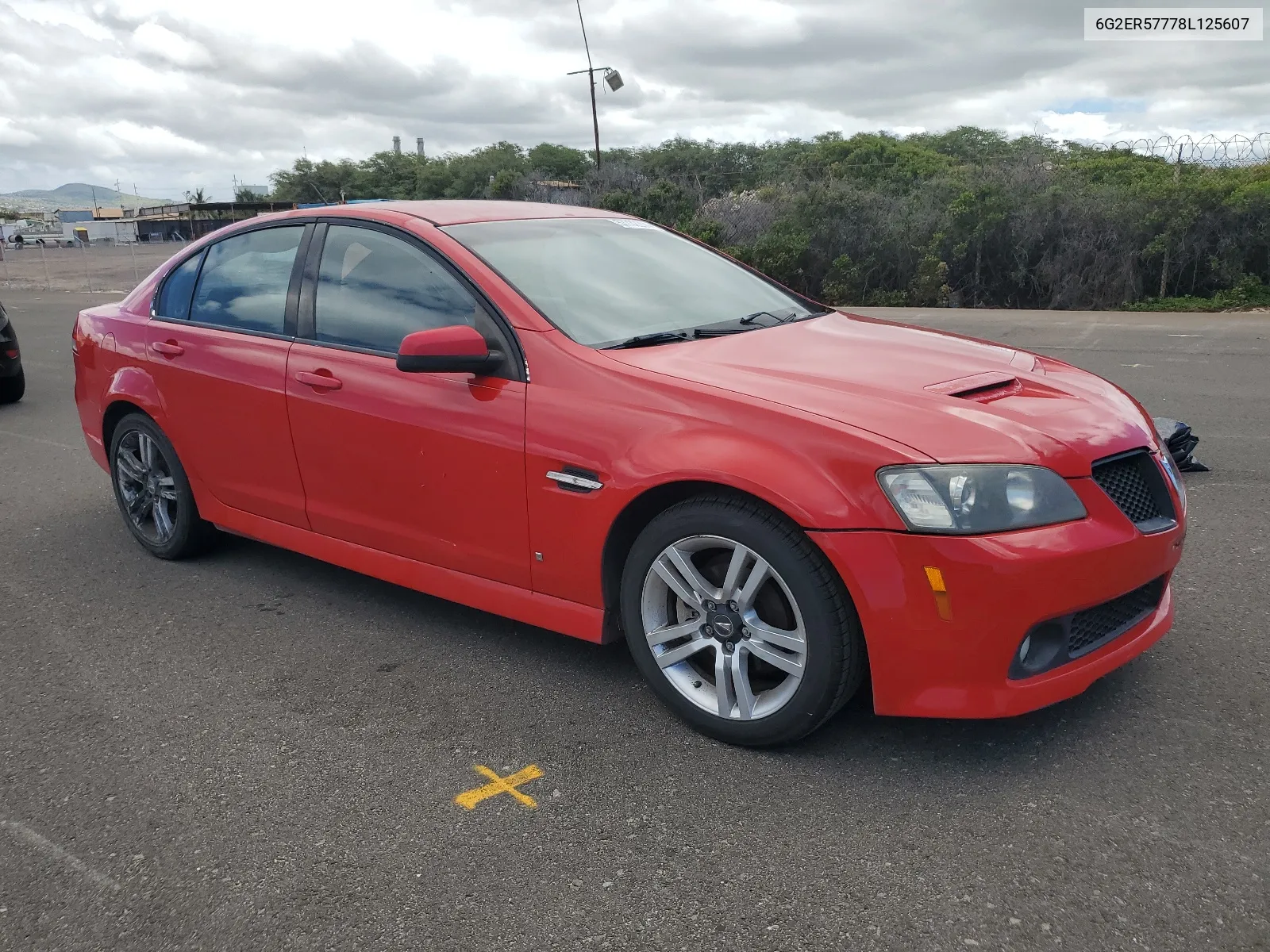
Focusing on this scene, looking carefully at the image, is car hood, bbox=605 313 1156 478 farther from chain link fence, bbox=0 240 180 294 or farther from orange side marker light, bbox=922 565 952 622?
chain link fence, bbox=0 240 180 294

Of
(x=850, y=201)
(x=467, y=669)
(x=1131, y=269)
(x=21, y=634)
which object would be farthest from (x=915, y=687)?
(x=850, y=201)

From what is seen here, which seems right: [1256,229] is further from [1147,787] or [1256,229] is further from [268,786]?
[268,786]

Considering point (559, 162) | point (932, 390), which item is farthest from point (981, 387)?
point (559, 162)

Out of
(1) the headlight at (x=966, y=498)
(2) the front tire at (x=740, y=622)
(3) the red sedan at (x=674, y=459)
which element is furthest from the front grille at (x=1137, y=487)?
(2) the front tire at (x=740, y=622)

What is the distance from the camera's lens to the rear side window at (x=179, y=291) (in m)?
4.94

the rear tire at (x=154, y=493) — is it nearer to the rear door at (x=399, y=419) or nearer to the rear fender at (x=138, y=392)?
the rear fender at (x=138, y=392)

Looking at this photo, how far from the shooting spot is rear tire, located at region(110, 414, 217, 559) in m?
4.99

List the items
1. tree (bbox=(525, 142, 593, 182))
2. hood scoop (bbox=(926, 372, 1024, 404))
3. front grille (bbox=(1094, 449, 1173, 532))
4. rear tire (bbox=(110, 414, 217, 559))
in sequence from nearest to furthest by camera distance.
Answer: front grille (bbox=(1094, 449, 1173, 532)) < hood scoop (bbox=(926, 372, 1024, 404)) < rear tire (bbox=(110, 414, 217, 559)) < tree (bbox=(525, 142, 593, 182))

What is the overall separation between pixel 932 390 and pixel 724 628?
36.4 inches

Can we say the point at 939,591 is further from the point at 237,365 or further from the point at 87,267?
the point at 87,267

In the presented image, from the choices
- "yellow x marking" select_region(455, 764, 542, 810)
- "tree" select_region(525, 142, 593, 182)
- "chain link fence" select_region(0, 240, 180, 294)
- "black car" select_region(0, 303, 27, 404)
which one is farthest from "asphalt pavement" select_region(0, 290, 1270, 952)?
"tree" select_region(525, 142, 593, 182)

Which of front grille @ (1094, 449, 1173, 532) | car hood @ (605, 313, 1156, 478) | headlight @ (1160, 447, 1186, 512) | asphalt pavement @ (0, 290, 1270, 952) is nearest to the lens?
asphalt pavement @ (0, 290, 1270, 952)

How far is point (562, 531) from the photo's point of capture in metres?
3.47

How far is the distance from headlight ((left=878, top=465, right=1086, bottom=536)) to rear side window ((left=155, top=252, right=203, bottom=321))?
3458 mm
